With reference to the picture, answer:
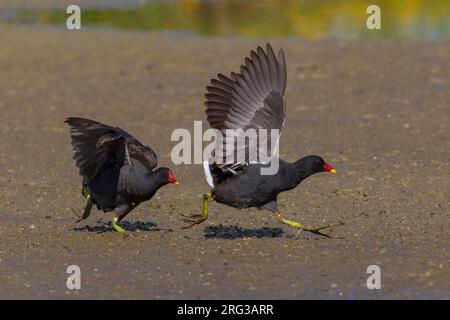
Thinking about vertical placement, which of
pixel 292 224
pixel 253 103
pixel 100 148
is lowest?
pixel 292 224

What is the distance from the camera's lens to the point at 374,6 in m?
23.7

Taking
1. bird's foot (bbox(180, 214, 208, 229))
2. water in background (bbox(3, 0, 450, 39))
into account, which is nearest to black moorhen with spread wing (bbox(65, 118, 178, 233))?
bird's foot (bbox(180, 214, 208, 229))

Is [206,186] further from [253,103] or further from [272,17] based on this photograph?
[272,17]

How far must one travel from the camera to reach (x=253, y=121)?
9.25 meters

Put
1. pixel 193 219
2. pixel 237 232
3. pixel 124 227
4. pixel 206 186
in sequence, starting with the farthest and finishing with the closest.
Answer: pixel 206 186 → pixel 193 219 → pixel 124 227 → pixel 237 232

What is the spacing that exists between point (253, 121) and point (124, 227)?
1.63 metres

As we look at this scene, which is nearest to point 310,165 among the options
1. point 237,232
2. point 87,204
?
point 237,232

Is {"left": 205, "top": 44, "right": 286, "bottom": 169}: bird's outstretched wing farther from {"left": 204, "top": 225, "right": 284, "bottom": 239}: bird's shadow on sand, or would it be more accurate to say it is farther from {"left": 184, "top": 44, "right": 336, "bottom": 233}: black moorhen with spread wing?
{"left": 204, "top": 225, "right": 284, "bottom": 239}: bird's shadow on sand

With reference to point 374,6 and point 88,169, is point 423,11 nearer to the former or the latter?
point 374,6

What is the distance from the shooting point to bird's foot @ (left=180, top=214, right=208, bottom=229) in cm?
954

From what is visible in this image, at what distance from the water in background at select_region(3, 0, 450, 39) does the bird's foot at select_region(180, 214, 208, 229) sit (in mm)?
10257

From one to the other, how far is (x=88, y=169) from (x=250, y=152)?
139 cm

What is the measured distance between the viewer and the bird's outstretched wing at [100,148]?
914 cm

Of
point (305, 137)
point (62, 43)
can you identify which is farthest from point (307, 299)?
point (62, 43)
